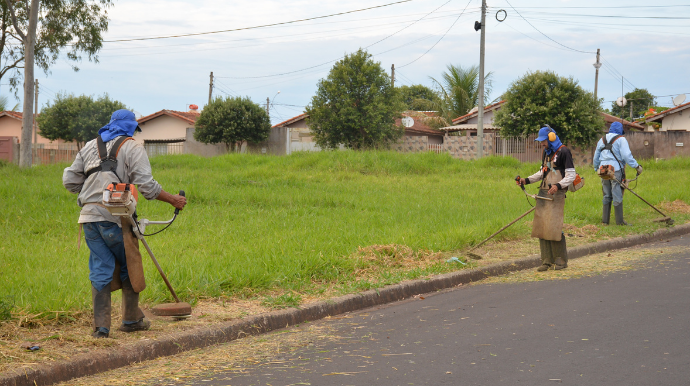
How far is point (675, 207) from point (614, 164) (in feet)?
12.2

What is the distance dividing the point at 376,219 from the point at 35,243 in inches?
219

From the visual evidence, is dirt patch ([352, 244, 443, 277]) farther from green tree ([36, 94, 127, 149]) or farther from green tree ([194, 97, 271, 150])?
green tree ([36, 94, 127, 149])

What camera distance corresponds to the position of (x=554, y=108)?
28.4 meters

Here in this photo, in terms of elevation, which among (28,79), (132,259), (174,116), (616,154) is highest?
(174,116)

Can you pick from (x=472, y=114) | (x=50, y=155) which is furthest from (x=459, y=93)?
(x=50, y=155)

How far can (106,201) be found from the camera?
183 inches

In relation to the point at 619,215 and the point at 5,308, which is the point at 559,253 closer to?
the point at 619,215

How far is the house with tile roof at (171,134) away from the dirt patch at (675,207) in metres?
28.1

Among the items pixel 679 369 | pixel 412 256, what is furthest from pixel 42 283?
pixel 679 369

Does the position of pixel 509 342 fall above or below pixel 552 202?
below

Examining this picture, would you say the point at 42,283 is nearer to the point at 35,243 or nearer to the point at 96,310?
the point at 96,310

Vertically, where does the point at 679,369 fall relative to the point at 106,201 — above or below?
below

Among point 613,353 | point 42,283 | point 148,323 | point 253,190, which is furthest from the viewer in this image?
point 253,190

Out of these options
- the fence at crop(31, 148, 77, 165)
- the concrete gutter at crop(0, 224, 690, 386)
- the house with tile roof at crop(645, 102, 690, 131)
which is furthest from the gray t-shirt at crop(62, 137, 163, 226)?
the house with tile roof at crop(645, 102, 690, 131)
